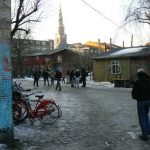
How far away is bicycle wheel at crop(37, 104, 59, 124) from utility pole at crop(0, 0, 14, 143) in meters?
3.07

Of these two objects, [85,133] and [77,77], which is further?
[77,77]

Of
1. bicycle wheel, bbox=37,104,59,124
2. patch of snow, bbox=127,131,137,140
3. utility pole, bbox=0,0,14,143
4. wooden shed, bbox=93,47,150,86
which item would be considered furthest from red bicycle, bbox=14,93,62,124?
wooden shed, bbox=93,47,150,86

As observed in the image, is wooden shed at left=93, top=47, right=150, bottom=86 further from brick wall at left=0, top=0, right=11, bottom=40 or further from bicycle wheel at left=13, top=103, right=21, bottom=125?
brick wall at left=0, top=0, right=11, bottom=40

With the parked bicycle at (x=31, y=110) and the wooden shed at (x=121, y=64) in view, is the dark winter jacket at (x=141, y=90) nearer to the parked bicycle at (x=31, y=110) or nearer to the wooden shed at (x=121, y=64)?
the parked bicycle at (x=31, y=110)

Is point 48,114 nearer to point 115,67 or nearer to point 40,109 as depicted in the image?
point 40,109

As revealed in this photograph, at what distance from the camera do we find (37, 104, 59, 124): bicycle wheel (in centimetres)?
1330

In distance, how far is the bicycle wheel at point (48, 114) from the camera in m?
13.3

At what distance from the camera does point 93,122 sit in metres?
13.6

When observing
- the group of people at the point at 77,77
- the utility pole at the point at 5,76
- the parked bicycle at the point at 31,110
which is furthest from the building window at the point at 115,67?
the utility pole at the point at 5,76

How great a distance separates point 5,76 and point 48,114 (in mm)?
3610

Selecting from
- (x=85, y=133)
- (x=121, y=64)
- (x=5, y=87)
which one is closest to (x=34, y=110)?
(x=85, y=133)

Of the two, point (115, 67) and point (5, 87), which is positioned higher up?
point (115, 67)

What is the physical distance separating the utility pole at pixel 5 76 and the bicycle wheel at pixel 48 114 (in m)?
3.07

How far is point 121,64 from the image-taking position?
145 feet
